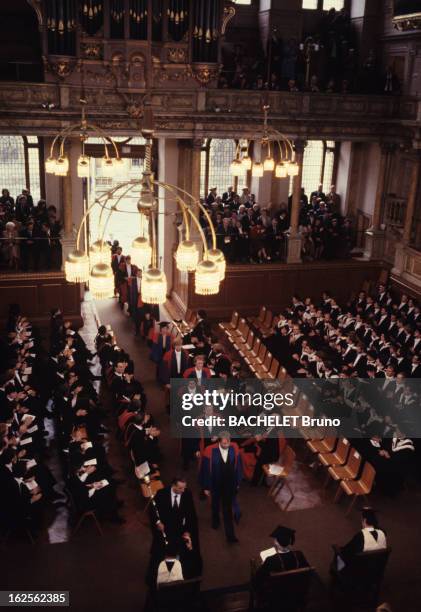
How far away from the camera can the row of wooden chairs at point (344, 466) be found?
35.1 ft

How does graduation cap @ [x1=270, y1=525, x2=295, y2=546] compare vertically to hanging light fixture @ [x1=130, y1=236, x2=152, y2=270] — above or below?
below

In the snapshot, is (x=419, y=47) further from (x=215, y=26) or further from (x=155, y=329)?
(x=155, y=329)

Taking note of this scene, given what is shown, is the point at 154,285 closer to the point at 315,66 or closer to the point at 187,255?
the point at 187,255

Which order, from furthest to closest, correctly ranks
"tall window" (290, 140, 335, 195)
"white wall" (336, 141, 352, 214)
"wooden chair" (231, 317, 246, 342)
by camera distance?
"tall window" (290, 140, 335, 195) → "white wall" (336, 141, 352, 214) → "wooden chair" (231, 317, 246, 342)

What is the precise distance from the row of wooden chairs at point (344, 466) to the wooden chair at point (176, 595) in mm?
3509

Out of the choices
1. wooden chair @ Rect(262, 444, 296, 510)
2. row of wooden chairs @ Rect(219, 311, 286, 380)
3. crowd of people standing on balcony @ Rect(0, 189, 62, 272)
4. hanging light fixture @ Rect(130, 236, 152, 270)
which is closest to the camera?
hanging light fixture @ Rect(130, 236, 152, 270)

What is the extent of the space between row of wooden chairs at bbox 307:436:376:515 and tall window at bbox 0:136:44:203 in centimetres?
1286

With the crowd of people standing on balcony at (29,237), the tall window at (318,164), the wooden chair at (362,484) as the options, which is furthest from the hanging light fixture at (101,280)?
the tall window at (318,164)

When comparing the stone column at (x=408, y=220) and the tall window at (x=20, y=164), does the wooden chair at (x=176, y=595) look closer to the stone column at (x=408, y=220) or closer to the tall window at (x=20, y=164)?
the stone column at (x=408, y=220)

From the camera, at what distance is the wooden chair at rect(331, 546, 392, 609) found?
29.0 feet

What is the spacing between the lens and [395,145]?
66.2 feet

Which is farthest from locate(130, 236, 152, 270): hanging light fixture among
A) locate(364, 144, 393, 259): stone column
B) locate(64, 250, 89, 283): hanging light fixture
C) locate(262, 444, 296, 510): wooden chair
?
locate(364, 144, 393, 259): stone column

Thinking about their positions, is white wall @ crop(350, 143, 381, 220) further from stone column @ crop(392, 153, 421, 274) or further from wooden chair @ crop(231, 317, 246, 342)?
wooden chair @ crop(231, 317, 246, 342)

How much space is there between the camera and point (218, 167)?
22516mm
